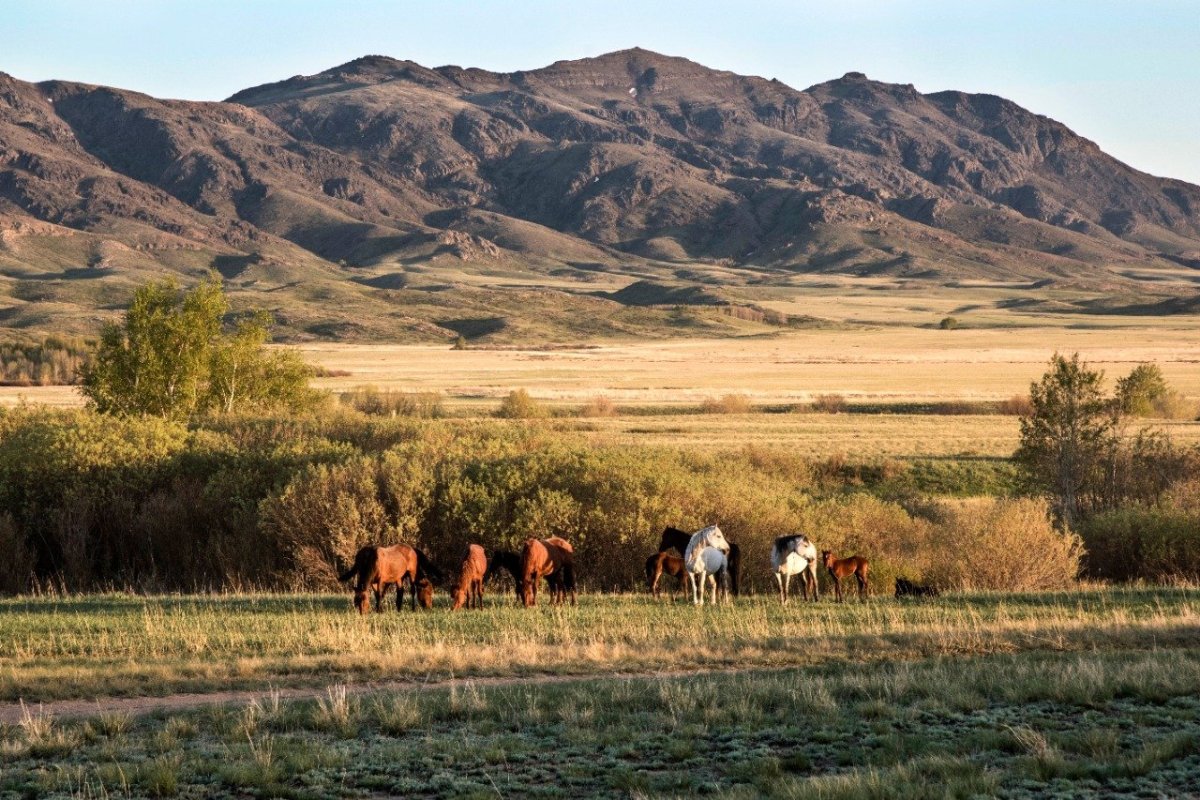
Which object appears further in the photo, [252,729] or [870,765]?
[252,729]

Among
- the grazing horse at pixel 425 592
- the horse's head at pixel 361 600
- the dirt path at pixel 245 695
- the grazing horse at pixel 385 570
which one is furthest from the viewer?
the grazing horse at pixel 425 592

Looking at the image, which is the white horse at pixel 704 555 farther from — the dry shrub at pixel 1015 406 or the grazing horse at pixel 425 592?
the dry shrub at pixel 1015 406

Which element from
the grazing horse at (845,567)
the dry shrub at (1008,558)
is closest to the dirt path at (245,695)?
Result: the grazing horse at (845,567)

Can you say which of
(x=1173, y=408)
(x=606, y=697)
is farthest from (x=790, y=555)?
(x=1173, y=408)

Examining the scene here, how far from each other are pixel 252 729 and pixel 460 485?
59.6 ft

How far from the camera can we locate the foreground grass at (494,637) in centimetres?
1731

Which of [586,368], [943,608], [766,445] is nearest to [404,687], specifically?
[943,608]

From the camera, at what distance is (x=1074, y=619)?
22.3m

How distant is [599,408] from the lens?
3258 inches

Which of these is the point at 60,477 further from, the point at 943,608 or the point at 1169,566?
the point at 1169,566

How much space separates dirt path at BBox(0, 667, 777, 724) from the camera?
14.9 m

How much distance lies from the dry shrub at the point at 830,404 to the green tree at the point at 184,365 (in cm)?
3798

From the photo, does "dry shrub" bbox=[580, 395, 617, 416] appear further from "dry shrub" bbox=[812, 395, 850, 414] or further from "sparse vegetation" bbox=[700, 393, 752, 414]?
"dry shrub" bbox=[812, 395, 850, 414]

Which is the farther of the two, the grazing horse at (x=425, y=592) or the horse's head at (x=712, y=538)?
the horse's head at (x=712, y=538)
